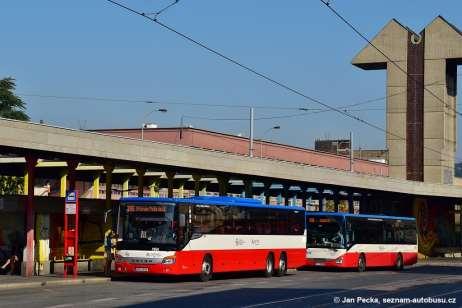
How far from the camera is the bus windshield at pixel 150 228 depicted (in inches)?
1082

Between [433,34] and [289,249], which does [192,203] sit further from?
[433,34]

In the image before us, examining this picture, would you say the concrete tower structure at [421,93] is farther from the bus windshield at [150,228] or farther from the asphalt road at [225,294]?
the bus windshield at [150,228]

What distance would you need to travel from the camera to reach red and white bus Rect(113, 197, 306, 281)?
2747 cm

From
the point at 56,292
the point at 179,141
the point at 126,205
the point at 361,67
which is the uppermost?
the point at 361,67

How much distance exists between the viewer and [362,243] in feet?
129

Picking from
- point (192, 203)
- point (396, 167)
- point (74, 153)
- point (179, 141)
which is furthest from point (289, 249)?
point (396, 167)

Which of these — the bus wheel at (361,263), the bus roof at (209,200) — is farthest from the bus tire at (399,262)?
the bus roof at (209,200)

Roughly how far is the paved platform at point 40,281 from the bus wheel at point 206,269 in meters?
3.01

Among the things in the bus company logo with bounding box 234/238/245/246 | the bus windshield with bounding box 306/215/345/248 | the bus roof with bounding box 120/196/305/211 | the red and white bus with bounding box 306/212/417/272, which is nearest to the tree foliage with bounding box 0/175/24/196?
the bus windshield with bounding box 306/215/345/248

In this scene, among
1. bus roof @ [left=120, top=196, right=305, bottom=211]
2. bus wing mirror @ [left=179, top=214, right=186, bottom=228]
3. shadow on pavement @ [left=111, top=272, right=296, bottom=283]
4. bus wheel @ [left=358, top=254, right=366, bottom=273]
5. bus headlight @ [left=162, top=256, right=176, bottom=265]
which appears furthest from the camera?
bus wheel @ [left=358, top=254, right=366, bottom=273]

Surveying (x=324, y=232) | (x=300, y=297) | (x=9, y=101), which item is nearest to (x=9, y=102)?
(x=9, y=101)

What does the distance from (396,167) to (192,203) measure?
208 feet

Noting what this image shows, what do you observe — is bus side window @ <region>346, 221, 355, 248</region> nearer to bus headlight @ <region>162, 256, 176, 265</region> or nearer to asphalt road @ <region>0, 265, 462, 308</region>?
asphalt road @ <region>0, 265, 462, 308</region>

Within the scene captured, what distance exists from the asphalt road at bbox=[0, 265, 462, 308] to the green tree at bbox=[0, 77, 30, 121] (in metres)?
35.3
